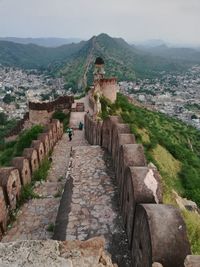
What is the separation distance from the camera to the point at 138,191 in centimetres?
582

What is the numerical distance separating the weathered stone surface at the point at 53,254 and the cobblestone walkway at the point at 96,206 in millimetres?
1323

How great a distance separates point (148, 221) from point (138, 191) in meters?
1.14

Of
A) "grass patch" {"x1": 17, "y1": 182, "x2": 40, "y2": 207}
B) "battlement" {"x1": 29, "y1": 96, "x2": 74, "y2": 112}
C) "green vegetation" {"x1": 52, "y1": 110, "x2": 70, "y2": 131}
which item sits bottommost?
"green vegetation" {"x1": 52, "y1": 110, "x2": 70, "y2": 131}

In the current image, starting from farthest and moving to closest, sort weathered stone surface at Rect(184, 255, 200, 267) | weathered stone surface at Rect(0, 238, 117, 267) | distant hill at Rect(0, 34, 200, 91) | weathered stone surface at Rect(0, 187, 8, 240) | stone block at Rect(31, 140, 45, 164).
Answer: distant hill at Rect(0, 34, 200, 91) → stone block at Rect(31, 140, 45, 164) → weathered stone surface at Rect(0, 187, 8, 240) → weathered stone surface at Rect(0, 238, 117, 267) → weathered stone surface at Rect(184, 255, 200, 267)

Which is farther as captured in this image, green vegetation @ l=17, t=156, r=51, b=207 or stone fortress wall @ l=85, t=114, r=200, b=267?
green vegetation @ l=17, t=156, r=51, b=207

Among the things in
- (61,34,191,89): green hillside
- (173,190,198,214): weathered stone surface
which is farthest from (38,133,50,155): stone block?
(61,34,191,89): green hillside

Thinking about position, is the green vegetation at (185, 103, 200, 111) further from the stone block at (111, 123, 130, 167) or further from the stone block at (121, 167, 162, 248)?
the stone block at (121, 167, 162, 248)

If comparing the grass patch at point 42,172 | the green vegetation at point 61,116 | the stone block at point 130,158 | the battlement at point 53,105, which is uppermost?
the stone block at point 130,158

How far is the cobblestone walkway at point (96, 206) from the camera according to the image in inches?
243

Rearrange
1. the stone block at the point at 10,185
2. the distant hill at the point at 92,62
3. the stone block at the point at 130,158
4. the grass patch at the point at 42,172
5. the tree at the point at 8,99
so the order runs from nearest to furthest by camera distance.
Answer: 1. the stone block at the point at 130,158
2. the stone block at the point at 10,185
3. the grass patch at the point at 42,172
4. the tree at the point at 8,99
5. the distant hill at the point at 92,62

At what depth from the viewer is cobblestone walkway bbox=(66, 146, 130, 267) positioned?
6172mm

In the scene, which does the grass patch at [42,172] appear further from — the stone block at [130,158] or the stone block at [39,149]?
the stone block at [130,158]

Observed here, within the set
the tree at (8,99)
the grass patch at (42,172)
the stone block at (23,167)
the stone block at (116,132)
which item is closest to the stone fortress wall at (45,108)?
the grass patch at (42,172)

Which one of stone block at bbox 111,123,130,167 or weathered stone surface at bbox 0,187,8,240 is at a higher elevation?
stone block at bbox 111,123,130,167
